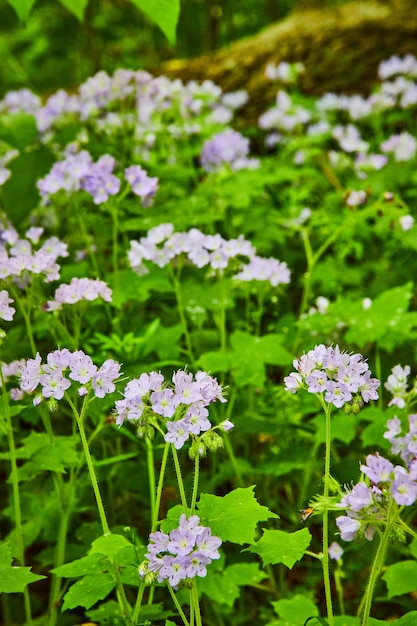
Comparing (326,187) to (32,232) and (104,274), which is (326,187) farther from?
(32,232)

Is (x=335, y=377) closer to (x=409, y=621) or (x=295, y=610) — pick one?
(x=409, y=621)

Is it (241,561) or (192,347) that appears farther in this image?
(192,347)

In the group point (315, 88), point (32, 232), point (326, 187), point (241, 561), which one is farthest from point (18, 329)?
point (315, 88)

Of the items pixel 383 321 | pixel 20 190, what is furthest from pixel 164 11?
pixel 20 190

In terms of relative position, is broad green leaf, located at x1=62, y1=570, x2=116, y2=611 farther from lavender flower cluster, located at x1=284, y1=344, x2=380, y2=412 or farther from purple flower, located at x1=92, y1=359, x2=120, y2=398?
lavender flower cluster, located at x1=284, y1=344, x2=380, y2=412

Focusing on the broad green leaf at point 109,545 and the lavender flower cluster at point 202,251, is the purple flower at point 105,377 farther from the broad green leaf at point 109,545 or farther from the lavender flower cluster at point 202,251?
the lavender flower cluster at point 202,251

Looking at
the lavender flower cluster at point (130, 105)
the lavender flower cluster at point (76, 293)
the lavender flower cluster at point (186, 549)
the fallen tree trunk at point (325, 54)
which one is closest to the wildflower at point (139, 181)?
the lavender flower cluster at point (76, 293)
